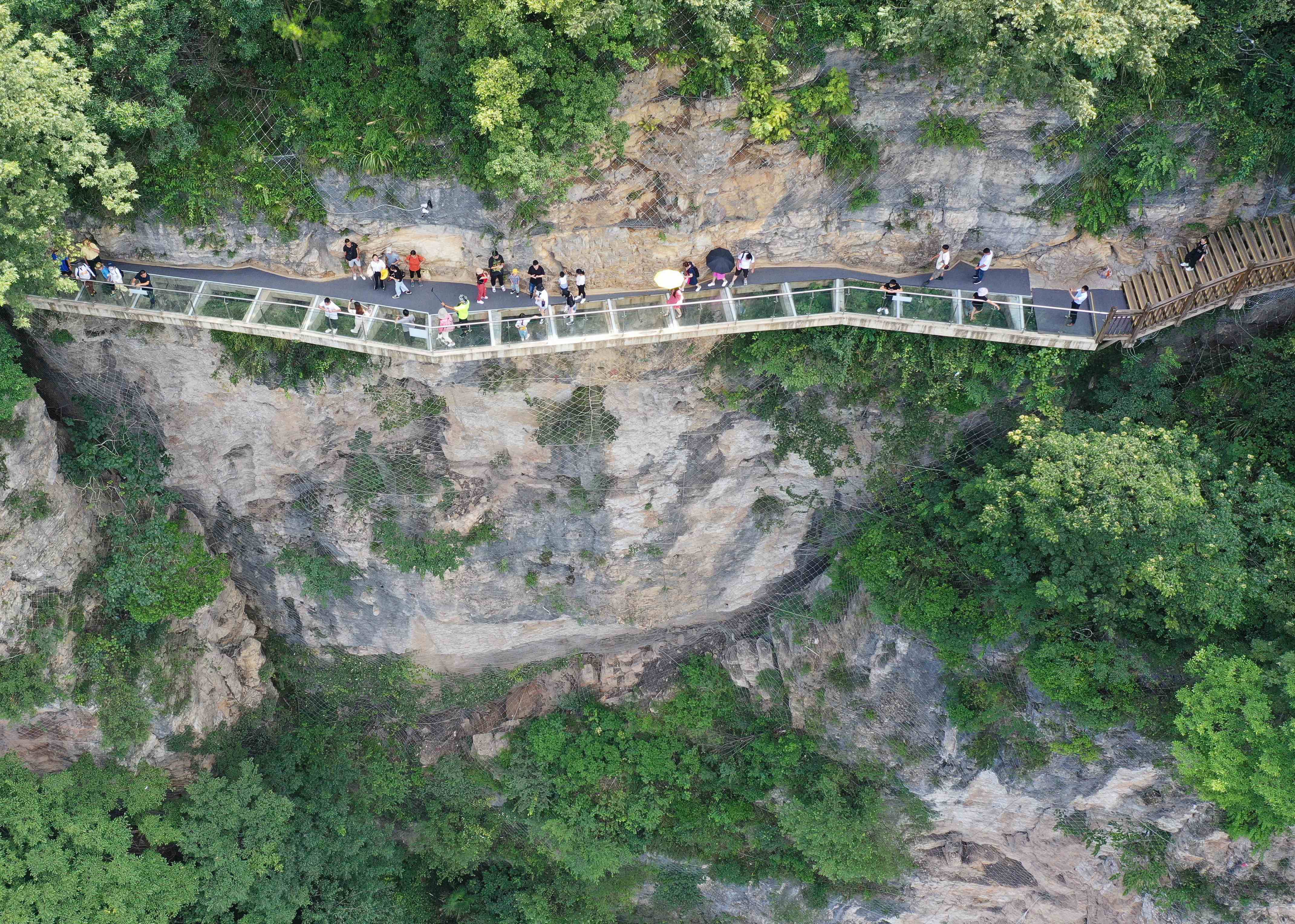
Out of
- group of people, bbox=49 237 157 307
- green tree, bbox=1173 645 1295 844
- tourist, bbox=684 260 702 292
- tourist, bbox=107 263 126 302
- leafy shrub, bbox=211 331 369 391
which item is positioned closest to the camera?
green tree, bbox=1173 645 1295 844

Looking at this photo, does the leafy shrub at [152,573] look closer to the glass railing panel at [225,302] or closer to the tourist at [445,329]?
the glass railing panel at [225,302]

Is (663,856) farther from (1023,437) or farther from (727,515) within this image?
(1023,437)

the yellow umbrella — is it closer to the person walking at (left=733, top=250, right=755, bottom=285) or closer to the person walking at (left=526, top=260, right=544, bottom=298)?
the person walking at (left=733, top=250, right=755, bottom=285)

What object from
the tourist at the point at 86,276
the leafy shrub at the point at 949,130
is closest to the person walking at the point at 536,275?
the leafy shrub at the point at 949,130

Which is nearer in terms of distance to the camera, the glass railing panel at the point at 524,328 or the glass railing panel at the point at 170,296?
the glass railing panel at the point at 170,296

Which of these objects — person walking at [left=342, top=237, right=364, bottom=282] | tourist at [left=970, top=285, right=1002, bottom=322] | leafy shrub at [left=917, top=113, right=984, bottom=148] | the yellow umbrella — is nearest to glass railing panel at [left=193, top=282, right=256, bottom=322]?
person walking at [left=342, top=237, right=364, bottom=282]

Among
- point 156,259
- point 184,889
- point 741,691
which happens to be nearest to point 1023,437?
point 741,691

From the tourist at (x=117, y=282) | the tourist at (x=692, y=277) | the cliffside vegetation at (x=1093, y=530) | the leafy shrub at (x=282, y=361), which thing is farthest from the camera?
the leafy shrub at (x=282, y=361)

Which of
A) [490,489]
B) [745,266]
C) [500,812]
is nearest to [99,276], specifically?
[490,489]
